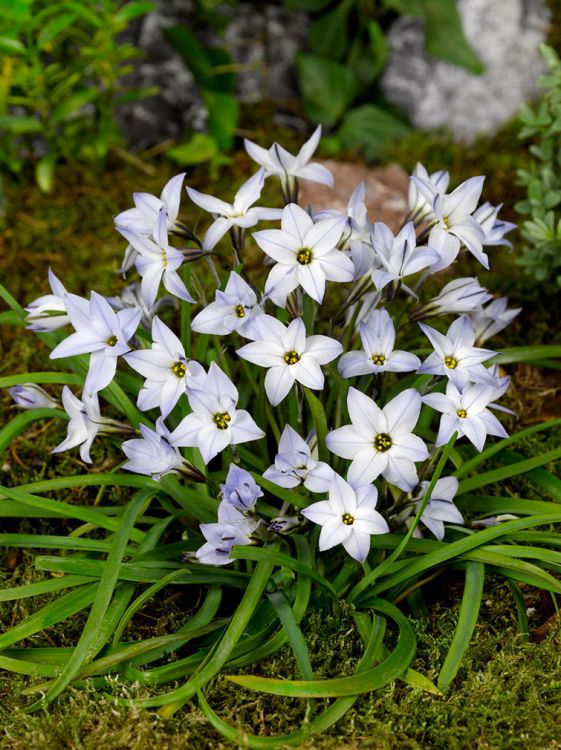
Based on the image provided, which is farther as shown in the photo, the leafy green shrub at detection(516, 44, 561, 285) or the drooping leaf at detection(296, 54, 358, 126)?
the drooping leaf at detection(296, 54, 358, 126)

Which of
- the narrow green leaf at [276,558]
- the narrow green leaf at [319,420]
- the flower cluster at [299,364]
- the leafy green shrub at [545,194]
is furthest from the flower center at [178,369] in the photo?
the leafy green shrub at [545,194]

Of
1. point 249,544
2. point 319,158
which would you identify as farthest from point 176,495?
point 319,158

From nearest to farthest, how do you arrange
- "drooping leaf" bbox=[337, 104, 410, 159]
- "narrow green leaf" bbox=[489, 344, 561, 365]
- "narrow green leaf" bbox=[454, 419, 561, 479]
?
"narrow green leaf" bbox=[454, 419, 561, 479]
"narrow green leaf" bbox=[489, 344, 561, 365]
"drooping leaf" bbox=[337, 104, 410, 159]

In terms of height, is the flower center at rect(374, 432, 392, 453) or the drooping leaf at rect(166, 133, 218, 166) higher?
the flower center at rect(374, 432, 392, 453)

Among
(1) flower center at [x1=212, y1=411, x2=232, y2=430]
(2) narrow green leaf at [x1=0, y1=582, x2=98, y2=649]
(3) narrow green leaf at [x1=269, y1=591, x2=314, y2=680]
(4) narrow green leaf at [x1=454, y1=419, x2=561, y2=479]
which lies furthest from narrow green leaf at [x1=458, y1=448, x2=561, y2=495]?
(2) narrow green leaf at [x1=0, y1=582, x2=98, y2=649]

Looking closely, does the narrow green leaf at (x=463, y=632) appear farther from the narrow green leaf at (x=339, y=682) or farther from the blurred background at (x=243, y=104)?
the blurred background at (x=243, y=104)

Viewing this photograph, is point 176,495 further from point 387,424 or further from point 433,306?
point 433,306

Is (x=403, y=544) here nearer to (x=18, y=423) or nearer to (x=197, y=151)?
(x=18, y=423)

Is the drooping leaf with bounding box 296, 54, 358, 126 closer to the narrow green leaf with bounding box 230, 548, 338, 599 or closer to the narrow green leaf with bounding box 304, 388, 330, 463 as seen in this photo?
the narrow green leaf with bounding box 304, 388, 330, 463
